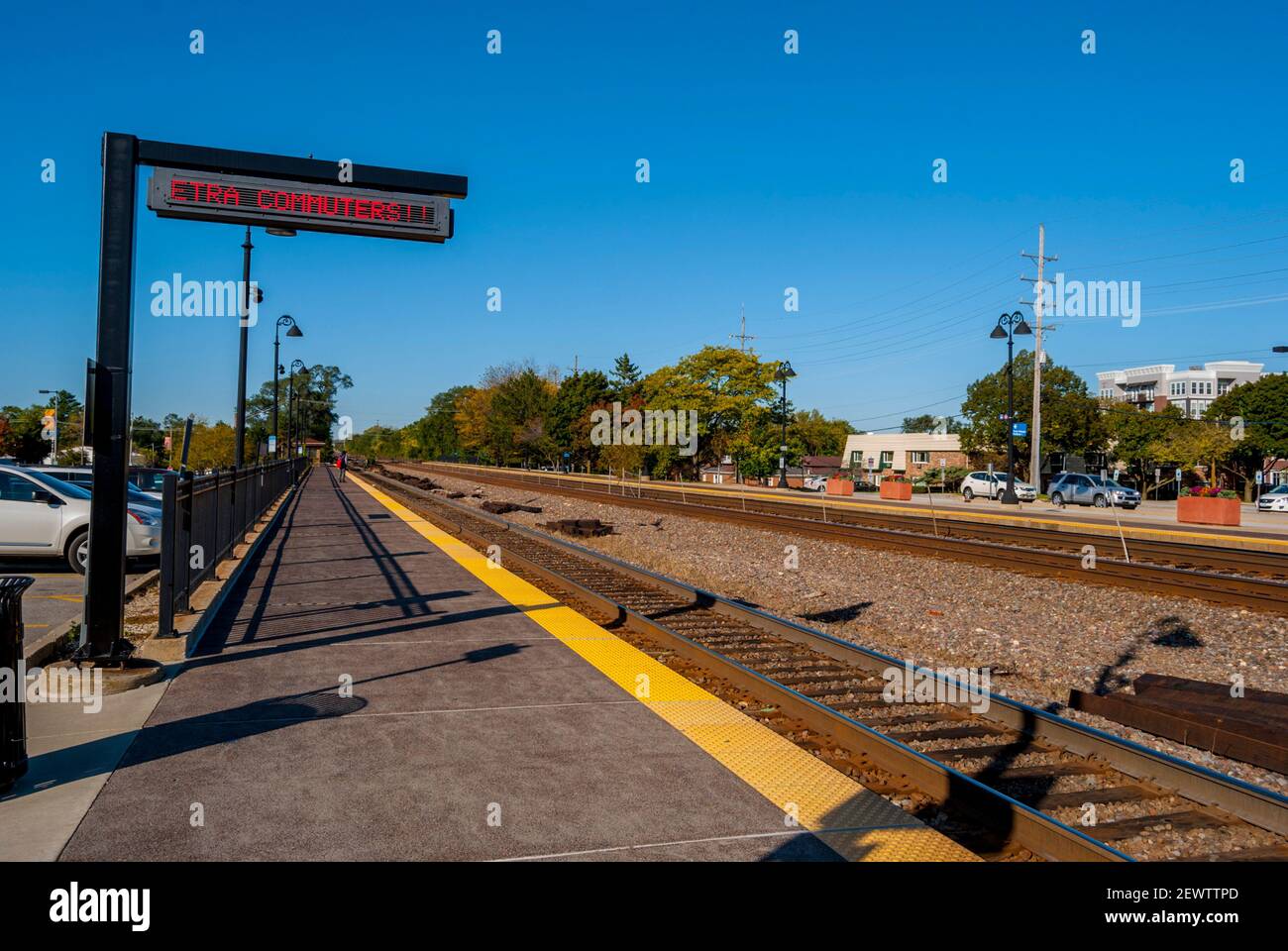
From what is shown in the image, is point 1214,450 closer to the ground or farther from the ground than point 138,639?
farther from the ground

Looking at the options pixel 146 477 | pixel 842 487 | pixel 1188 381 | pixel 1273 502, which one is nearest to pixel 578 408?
pixel 842 487

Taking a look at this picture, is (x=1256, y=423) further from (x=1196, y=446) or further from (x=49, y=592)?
(x=49, y=592)

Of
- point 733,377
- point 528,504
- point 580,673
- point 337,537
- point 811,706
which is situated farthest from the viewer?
point 733,377

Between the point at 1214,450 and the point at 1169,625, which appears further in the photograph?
the point at 1214,450

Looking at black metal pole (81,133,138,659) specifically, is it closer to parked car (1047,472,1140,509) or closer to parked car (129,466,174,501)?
parked car (129,466,174,501)

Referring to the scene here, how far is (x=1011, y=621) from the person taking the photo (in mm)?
12766

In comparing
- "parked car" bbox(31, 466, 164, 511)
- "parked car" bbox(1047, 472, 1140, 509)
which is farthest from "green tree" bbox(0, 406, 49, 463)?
"parked car" bbox(1047, 472, 1140, 509)

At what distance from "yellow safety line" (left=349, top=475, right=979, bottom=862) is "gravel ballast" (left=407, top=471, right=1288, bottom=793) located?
2887mm

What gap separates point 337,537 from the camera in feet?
68.4

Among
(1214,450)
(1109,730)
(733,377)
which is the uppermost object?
(733,377)
